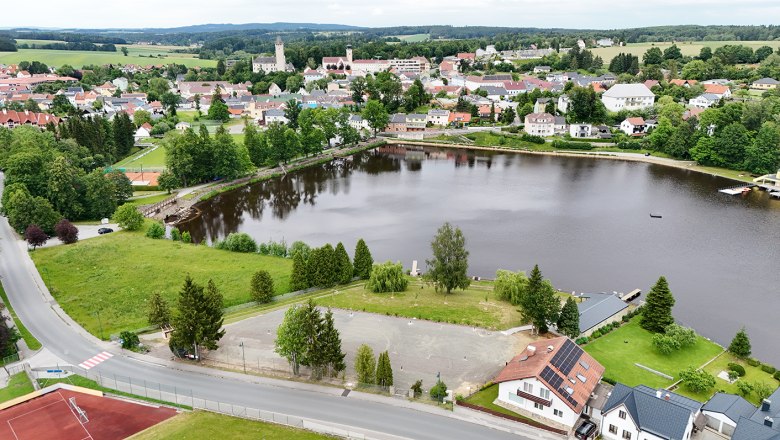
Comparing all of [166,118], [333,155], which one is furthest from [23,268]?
[166,118]

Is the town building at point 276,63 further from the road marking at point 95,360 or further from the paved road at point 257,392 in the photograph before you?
the road marking at point 95,360

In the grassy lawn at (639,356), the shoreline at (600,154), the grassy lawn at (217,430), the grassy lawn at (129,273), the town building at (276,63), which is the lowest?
the grassy lawn at (217,430)

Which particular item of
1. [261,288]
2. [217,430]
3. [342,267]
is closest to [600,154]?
[342,267]

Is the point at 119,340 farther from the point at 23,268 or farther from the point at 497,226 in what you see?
the point at 497,226

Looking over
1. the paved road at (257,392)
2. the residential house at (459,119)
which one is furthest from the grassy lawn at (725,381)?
the residential house at (459,119)

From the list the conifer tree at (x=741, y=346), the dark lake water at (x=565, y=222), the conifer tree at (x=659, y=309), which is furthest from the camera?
the dark lake water at (x=565, y=222)

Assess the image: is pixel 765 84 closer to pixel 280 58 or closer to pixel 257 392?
pixel 257 392

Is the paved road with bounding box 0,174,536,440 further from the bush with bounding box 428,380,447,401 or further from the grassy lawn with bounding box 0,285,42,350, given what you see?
the bush with bounding box 428,380,447,401
